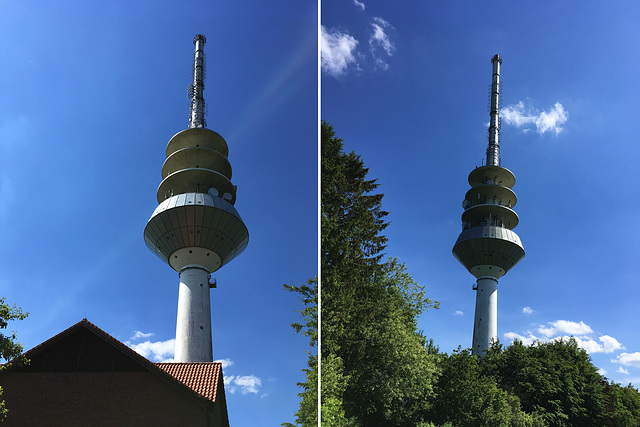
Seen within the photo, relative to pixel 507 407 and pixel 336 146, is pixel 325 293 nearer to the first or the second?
pixel 336 146

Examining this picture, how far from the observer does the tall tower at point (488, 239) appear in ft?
109

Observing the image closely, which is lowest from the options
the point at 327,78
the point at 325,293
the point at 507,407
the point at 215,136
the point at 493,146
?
the point at 507,407

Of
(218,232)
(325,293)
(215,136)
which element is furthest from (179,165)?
(325,293)

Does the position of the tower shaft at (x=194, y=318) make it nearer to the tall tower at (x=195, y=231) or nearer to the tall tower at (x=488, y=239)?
the tall tower at (x=195, y=231)

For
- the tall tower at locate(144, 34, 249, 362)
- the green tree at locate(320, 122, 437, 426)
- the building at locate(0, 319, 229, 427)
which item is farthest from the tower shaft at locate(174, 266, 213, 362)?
the building at locate(0, 319, 229, 427)

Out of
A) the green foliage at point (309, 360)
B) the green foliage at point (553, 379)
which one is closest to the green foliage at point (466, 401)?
the green foliage at point (553, 379)

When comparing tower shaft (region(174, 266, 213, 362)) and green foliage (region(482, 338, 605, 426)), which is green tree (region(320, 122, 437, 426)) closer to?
green foliage (region(482, 338, 605, 426))

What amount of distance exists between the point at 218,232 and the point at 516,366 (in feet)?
49.6

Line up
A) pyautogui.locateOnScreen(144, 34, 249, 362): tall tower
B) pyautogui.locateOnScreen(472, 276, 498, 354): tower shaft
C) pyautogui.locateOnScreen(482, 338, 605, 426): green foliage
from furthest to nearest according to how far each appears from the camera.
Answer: pyautogui.locateOnScreen(472, 276, 498, 354): tower shaft < pyautogui.locateOnScreen(144, 34, 249, 362): tall tower < pyautogui.locateOnScreen(482, 338, 605, 426): green foliage

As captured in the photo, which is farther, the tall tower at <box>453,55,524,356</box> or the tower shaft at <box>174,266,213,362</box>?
the tall tower at <box>453,55,524,356</box>

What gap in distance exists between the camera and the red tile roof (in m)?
12.4

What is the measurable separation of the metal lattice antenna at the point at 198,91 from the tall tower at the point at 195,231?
8.69 feet

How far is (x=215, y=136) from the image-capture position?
2877cm

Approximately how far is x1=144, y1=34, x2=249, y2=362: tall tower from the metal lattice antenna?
2650 mm
